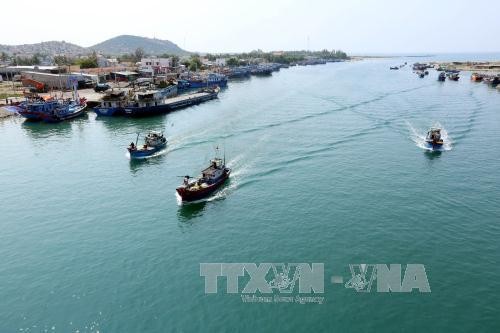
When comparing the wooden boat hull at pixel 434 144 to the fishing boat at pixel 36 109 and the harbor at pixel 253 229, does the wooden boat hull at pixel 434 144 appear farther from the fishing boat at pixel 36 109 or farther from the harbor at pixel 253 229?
the fishing boat at pixel 36 109

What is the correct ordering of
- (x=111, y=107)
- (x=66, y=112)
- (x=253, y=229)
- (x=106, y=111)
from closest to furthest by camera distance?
(x=253, y=229) < (x=66, y=112) < (x=106, y=111) < (x=111, y=107)

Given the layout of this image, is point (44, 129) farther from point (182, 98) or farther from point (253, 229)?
point (253, 229)

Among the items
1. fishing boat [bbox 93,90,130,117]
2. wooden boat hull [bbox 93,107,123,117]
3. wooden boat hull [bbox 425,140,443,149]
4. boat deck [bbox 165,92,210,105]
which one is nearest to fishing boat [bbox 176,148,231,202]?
wooden boat hull [bbox 425,140,443,149]

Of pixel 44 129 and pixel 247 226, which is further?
pixel 44 129

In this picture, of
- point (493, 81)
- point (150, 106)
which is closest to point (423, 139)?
point (150, 106)

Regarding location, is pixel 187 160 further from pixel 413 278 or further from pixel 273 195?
pixel 413 278

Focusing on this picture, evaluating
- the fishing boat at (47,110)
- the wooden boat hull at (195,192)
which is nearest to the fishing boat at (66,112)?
the fishing boat at (47,110)
